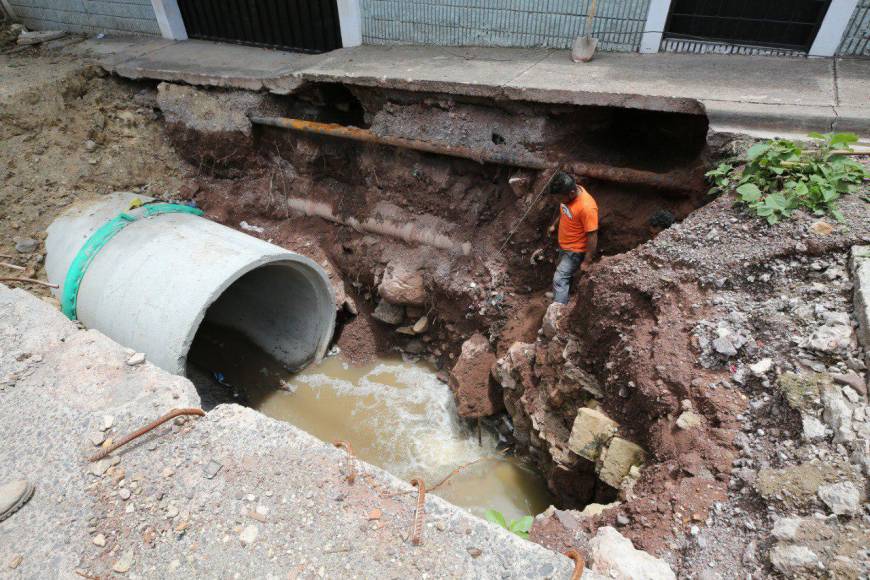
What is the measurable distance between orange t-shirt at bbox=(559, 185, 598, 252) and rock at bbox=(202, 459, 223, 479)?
318cm

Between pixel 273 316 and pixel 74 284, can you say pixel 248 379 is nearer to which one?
pixel 273 316

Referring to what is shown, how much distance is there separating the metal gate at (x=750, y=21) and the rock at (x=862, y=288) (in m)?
3.04

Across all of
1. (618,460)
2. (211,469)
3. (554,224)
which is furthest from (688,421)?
(211,469)


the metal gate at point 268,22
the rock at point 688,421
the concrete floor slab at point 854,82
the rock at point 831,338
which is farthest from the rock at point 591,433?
the metal gate at point 268,22

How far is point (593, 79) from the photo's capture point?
4.60 meters

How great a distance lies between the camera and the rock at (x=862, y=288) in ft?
8.55

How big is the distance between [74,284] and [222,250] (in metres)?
1.67

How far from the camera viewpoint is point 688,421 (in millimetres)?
2949

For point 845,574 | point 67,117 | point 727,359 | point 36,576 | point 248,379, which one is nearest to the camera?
point 845,574

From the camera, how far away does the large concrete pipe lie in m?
4.44

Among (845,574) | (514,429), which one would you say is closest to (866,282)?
(845,574)

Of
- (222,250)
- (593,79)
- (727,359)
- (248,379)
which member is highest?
(593,79)

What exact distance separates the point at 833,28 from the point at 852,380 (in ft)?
13.0

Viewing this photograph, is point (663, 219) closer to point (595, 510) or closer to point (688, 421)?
point (688, 421)
